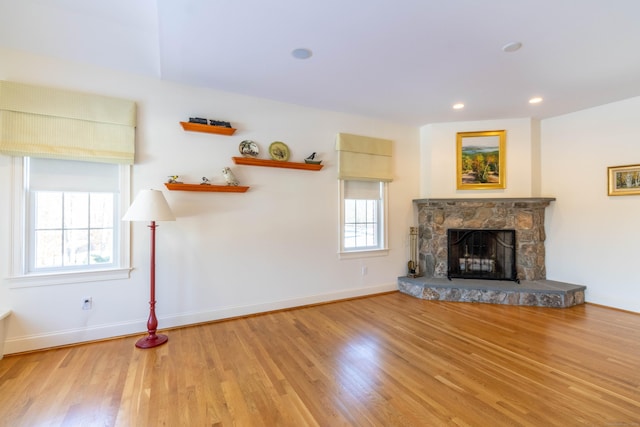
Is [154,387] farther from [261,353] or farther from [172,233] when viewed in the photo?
[172,233]

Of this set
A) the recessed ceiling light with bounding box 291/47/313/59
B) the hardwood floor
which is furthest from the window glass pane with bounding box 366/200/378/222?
the recessed ceiling light with bounding box 291/47/313/59

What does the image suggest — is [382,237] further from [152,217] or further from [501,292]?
[152,217]

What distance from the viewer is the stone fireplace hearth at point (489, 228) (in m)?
3.83

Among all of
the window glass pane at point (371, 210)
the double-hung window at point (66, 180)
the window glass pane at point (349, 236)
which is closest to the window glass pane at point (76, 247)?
the double-hung window at point (66, 180)

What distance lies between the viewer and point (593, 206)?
12.7 ft

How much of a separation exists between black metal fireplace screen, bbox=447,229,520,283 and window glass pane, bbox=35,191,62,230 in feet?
16.1

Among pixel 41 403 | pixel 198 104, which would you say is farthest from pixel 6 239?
pixel 198 104

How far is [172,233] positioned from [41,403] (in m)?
1.61

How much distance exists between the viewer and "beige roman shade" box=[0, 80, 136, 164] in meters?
2.44

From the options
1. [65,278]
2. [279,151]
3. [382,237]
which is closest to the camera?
[65,278]

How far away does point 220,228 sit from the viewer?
3.30 meters

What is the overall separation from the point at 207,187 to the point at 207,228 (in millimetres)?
478

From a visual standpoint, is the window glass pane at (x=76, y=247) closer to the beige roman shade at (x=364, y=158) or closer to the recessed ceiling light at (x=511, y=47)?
the beige roman shade at (x=364, y=158)

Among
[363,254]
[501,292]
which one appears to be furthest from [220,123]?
[501,292]
